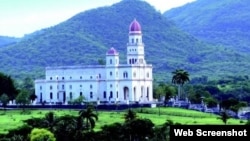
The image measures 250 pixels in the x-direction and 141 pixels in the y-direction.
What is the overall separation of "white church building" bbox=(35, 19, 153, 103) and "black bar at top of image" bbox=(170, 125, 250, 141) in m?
115

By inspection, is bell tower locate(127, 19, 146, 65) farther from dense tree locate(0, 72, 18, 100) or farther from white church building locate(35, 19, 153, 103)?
dense tree locate(0, 72, 18, 100)

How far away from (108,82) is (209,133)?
118956 millimetres

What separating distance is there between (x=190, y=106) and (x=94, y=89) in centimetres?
1866

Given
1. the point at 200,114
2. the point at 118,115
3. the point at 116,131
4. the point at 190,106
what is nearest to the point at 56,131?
the point at 116,131

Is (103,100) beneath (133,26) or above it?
beneath

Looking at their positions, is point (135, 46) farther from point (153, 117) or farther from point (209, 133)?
point (209, 133)

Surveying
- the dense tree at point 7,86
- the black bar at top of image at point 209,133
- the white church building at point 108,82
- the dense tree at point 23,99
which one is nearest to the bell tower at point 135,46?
the white church building at point 108,82

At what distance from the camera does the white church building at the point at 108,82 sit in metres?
133

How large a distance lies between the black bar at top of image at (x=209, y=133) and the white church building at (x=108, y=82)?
4520 inches

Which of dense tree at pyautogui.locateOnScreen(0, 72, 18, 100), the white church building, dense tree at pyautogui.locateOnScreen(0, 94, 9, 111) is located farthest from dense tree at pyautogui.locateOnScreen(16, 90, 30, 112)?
the white church building

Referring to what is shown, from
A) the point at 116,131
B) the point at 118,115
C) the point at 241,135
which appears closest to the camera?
the point at 241,135

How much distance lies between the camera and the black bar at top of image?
14.7m

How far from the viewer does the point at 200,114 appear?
4444 inches

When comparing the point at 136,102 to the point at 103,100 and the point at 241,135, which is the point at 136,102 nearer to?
the point at 103,100
